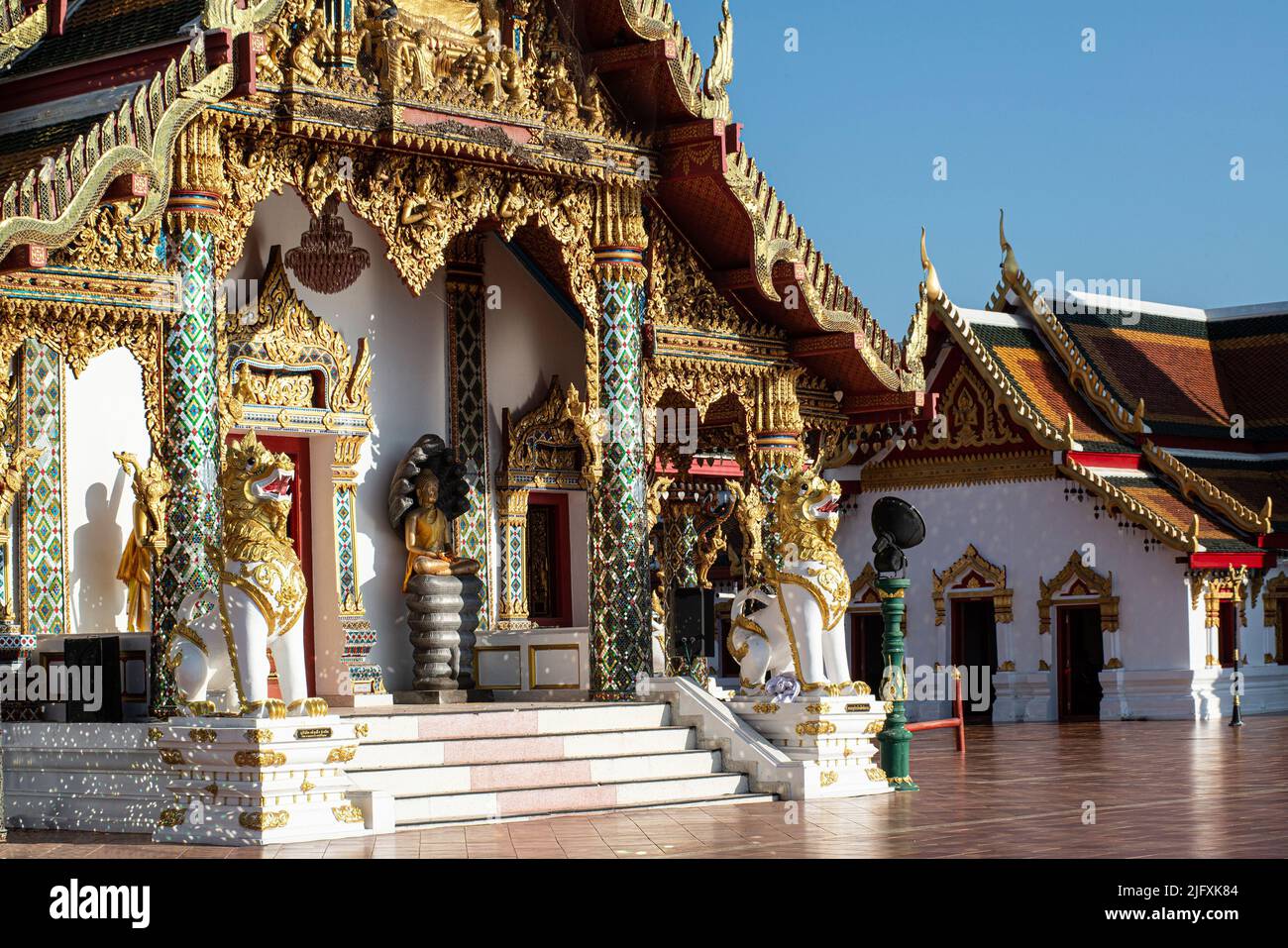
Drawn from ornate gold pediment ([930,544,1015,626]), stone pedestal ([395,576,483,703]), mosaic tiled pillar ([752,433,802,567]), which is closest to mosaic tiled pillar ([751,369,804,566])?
mosaic tiled pillar ([752,433,802,567])

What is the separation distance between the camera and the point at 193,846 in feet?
33.7

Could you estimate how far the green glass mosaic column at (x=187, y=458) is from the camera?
11312 millimetres

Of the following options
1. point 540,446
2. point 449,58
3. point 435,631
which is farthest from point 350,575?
point 449,58

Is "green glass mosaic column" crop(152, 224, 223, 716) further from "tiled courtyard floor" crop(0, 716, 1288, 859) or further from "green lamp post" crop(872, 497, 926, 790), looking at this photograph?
"green lamp post" crop(872, 497, 926, 790)

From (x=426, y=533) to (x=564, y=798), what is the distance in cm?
339

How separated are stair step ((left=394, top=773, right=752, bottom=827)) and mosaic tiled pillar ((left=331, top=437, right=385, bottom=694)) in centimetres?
283

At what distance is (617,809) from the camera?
11.7 m

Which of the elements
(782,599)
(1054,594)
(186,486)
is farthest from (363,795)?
(1054,594)

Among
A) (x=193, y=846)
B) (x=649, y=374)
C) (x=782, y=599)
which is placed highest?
(x=649, y=374)

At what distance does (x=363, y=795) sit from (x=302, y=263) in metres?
4.82

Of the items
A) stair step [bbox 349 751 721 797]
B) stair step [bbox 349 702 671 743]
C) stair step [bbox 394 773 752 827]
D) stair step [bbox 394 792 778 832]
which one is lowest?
stair step [bbox 394 792 778 832]

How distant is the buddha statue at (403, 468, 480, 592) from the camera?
14.6 m

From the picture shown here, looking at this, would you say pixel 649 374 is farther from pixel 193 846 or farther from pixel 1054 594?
pixel 1054 594
